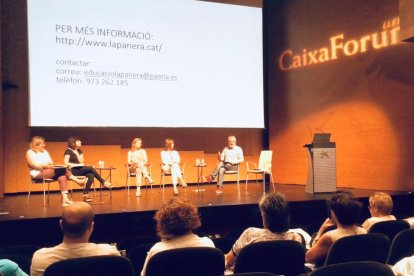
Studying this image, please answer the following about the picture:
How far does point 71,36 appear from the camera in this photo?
711 cm

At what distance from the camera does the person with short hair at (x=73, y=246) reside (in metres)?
2.06

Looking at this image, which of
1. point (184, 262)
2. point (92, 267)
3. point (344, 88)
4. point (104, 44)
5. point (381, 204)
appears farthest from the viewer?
point (344, 88)

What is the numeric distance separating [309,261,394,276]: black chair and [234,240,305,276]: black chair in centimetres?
64

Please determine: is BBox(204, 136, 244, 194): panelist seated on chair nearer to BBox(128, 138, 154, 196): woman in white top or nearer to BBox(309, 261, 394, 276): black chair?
BBox(128, 138, 154, 196): woman in white top

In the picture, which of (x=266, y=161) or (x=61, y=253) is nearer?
(x=61, y=253)

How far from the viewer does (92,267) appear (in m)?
1.77

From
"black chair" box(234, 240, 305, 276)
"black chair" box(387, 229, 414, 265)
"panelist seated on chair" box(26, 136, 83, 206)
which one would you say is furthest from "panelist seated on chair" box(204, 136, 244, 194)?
"black chair" box(234, 240, 305, 276)

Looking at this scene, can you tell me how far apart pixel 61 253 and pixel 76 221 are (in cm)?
16

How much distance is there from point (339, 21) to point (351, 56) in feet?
2.38

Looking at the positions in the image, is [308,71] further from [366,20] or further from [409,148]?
[409,148]

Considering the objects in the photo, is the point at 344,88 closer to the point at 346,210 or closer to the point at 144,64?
the point at 144,64

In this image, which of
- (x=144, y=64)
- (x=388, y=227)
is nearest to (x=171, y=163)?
(x=144, y=64)

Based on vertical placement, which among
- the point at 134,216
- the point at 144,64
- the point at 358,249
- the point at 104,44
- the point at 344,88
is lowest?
the point at 134,216

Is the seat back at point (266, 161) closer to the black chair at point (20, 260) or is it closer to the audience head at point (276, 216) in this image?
the audience head at point (276, 216)
